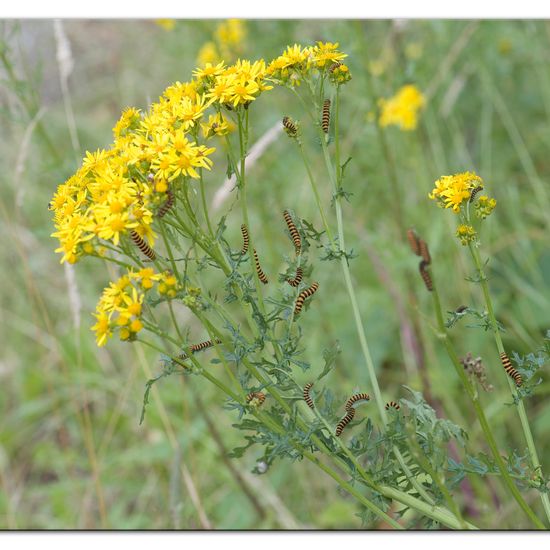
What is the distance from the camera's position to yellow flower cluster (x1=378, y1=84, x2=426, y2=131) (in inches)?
122

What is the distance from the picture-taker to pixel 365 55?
95.6 inches

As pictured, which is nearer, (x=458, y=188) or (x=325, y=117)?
(x=458, y=188)

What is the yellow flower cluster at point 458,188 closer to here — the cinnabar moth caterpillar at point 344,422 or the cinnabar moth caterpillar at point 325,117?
the cinnabar moth caterpillar at point 325,117

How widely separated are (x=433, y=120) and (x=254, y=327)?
2.19 metres

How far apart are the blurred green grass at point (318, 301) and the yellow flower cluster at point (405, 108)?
3.1 inches

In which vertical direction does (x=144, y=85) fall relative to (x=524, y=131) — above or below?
above

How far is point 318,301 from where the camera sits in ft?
8.86

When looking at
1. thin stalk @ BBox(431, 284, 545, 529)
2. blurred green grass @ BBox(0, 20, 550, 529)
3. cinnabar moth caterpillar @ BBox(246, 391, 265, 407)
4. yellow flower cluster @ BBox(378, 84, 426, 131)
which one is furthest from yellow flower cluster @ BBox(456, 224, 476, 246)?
yellow flower cluster @ BBox(378, 84, 426, 131)

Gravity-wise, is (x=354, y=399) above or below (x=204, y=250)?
below

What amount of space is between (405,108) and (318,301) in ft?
3.24

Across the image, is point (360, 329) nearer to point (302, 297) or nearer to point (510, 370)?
point (302, 297)
